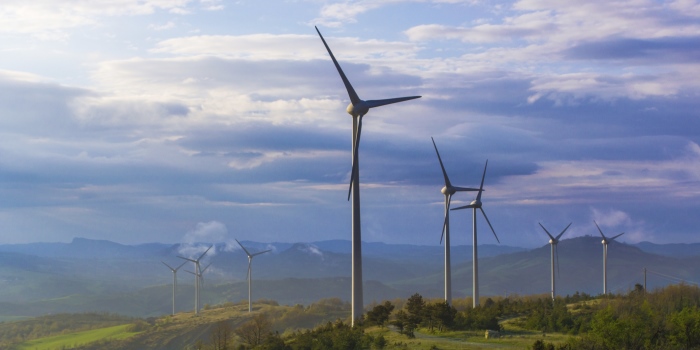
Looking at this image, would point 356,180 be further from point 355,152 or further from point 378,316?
point 378,316

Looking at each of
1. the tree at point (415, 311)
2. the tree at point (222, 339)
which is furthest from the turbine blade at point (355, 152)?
the tree at point (222, 339)

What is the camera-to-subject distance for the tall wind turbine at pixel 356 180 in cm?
9225

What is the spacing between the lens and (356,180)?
9550cm

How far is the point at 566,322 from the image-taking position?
3819 inches

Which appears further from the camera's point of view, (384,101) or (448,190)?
(448,190)

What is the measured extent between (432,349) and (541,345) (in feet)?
31.0

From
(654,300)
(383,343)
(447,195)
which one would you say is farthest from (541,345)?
(447,195)

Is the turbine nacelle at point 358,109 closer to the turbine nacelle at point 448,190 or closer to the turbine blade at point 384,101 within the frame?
the turbine blade at point 384,101

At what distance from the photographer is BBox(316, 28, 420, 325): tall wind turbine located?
92.2 m

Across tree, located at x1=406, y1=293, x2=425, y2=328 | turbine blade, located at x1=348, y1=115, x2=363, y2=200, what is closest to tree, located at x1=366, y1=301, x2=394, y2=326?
tree, located at x1=406, y1=293, x2=425, y2=328

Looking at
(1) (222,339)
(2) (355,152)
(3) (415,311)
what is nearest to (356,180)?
(2) (355,152)

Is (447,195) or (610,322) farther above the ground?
(447,195)

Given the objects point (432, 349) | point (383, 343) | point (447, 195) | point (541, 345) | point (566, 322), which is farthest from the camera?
point (447, 195)

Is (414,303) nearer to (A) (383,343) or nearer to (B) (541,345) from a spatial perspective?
(A) (383,343)
